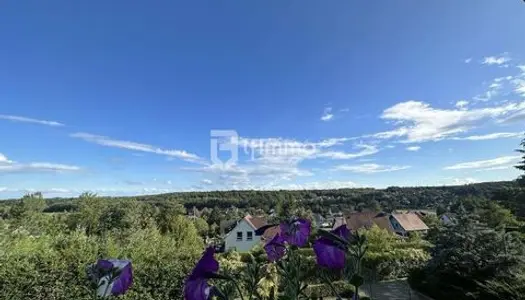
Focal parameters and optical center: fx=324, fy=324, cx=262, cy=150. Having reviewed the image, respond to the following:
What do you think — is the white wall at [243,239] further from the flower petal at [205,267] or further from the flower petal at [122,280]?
the flower petal at [205,267]

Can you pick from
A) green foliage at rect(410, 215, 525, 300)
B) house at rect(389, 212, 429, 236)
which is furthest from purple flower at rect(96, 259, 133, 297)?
house at rect(389, 212, 429, 236)

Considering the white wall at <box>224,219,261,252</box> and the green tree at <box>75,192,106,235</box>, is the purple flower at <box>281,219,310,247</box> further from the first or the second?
the white wall at <box>224,219,261,252</box>

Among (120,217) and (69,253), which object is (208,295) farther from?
(120,217)

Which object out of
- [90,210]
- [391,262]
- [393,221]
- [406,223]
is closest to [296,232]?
[391,262]

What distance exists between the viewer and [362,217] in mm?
34625

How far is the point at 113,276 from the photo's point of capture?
3.23 ft

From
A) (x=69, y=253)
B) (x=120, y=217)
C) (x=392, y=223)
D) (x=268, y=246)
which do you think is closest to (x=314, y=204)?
(x=392, y=223)

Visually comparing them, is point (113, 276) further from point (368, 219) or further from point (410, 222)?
point (410, 222)

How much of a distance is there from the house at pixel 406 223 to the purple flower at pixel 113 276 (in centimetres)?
3680

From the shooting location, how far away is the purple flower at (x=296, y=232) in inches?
43.9

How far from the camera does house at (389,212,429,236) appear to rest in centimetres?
3431

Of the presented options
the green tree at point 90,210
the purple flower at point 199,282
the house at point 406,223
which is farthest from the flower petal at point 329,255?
the house at point 406,223

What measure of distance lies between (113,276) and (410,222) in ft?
130

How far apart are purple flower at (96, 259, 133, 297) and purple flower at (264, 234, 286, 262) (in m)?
0.47
